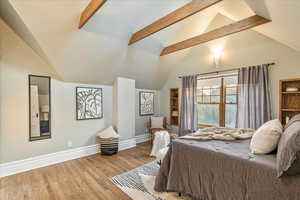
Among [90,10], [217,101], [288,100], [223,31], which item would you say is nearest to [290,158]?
[288,100]

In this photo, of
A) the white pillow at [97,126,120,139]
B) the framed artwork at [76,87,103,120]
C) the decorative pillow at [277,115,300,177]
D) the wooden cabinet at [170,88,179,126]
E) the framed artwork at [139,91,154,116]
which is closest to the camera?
the decorative pillow at [277,115,300,177]

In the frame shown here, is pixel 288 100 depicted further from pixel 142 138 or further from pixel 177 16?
pixel 142 138

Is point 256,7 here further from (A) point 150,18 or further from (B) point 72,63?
(B) point 72,63

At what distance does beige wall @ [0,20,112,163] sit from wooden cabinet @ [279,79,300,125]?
4.56m

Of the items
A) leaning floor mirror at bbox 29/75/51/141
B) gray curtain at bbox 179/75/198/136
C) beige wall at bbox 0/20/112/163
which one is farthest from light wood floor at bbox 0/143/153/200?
gray curtain at bbox 179/75/198/136

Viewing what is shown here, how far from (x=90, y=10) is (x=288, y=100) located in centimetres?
398

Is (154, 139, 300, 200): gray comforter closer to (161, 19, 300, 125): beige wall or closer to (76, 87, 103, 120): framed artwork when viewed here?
(161, 19, 300, 125): beige wall

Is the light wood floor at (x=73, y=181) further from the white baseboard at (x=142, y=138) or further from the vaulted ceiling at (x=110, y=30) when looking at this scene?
the vaulted ceiling at (x=110, y=30)

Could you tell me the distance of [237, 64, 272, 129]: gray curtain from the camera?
3.00 m

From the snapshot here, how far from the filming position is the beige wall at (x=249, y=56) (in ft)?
9.35

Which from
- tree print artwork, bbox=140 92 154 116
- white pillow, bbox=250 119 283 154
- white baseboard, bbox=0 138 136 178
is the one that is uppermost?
tree print artwork, bbox=140 92 154 116

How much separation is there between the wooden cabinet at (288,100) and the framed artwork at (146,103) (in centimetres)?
346

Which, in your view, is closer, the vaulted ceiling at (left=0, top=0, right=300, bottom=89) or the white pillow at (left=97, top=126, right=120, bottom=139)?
the vaulted ceiling at (left=0, top=0, right=300, bottom=89)

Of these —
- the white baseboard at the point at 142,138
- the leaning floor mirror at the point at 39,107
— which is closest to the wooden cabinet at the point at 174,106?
the white baseboard at the point at 142,138
